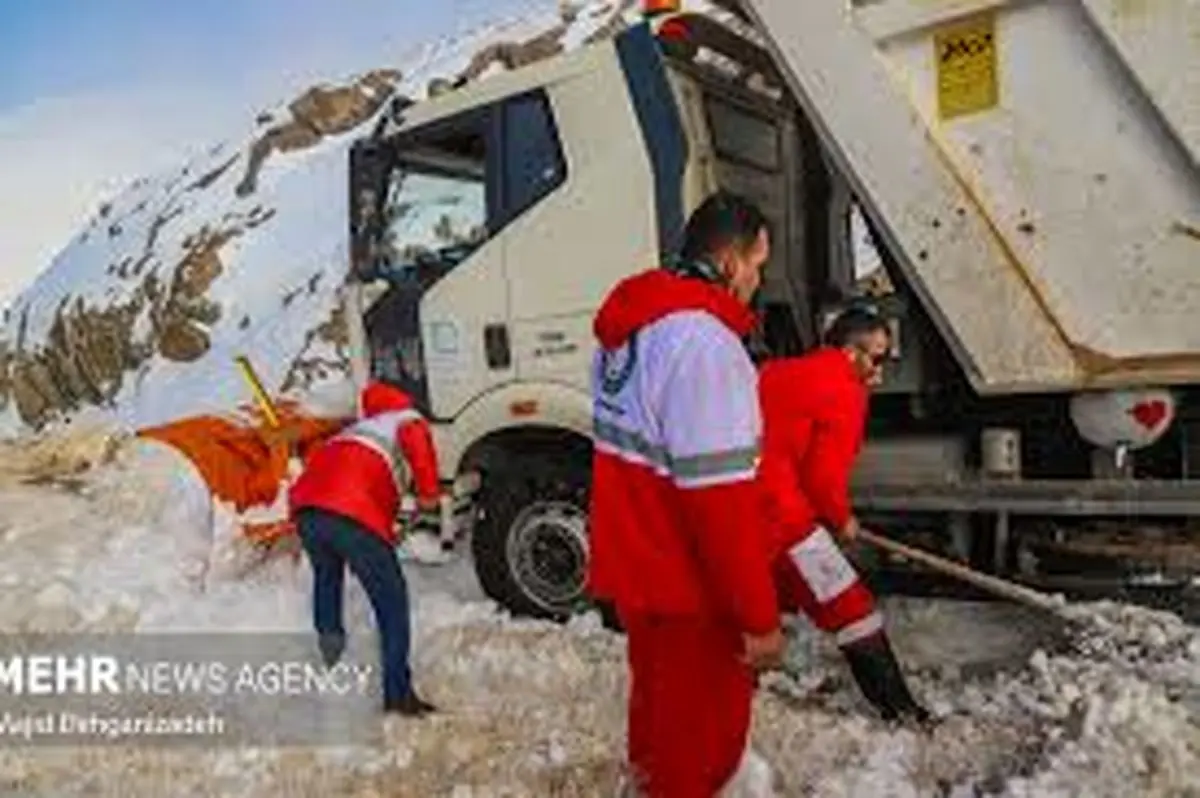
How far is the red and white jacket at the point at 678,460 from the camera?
126 inches

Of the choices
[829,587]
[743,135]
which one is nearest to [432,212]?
[743,135]

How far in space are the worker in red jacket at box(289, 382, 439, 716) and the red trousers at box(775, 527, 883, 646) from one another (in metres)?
1.43

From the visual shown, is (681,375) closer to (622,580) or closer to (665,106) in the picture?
(622,580)

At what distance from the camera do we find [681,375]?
324cm

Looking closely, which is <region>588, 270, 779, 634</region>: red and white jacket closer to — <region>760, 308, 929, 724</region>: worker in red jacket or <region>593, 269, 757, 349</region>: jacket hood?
<region>593, 269, 757, 349</region>: jacket hood

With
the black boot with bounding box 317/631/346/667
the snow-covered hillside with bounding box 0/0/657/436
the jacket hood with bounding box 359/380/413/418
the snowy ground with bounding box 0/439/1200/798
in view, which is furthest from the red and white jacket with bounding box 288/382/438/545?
the snow-covered hillside with bounding box 0/0/657/436

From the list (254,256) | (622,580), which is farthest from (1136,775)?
(254,256)

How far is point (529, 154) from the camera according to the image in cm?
666

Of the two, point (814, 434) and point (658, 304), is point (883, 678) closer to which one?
point (814, 434)

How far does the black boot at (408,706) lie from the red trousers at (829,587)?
54.1 inches

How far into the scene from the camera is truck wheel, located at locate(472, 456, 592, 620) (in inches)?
261

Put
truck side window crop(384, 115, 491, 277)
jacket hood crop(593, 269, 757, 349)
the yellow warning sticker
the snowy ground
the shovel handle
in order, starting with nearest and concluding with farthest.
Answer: jacket hood crop(593, 269, 757, 349) → the snowy ground → the yellow warning sticker → the shovel handle → truck side window crop(384, 115, 491, 277)

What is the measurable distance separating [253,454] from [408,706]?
2.88 metres

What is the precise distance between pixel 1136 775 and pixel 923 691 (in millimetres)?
1197
